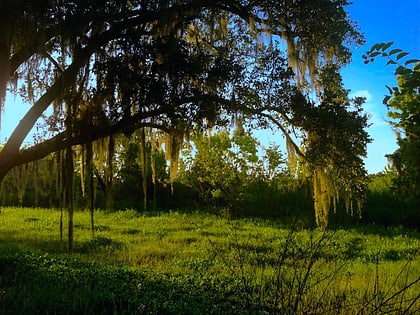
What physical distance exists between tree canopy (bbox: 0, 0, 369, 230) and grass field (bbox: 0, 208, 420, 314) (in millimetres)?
1908

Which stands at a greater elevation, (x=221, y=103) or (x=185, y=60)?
(x=185, y=60)

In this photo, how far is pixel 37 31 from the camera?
22.6ft

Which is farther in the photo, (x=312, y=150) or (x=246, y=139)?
(x=246, y=139)

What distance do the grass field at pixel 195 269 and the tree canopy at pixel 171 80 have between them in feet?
6.26

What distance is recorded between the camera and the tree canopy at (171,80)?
7438 mm

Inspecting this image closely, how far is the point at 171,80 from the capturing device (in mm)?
7574

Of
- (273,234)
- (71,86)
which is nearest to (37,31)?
(71,86)

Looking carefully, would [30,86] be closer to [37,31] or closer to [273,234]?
[37,31]

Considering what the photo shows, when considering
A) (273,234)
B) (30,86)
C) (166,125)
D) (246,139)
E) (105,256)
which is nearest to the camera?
(166,125)

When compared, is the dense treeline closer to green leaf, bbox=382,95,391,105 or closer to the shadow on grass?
the shadow on grass

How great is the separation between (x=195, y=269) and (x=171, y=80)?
3.80 m

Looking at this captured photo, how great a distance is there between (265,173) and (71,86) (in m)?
15.4

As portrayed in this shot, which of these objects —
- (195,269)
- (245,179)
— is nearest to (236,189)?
(245,179)

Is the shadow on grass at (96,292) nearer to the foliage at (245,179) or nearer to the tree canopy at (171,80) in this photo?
the tree canopy at (171,80)
